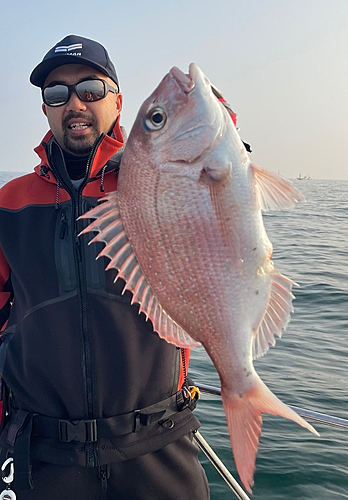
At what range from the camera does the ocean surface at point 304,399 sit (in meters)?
4.65

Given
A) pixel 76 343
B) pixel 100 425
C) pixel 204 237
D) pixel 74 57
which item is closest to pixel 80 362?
pixel 76 343

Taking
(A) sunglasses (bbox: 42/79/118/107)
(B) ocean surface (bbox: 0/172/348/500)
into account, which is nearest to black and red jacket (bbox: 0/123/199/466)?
(A) sunglasses (bbox: 42/79/118/107)

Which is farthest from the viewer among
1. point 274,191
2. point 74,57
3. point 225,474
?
point 225,474

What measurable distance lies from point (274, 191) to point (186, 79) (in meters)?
0.58

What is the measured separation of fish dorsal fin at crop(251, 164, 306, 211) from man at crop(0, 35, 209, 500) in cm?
111

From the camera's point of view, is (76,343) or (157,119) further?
(76,343)

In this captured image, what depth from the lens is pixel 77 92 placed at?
9.46ft

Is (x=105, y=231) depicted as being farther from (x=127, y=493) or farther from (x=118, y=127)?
(x=127, y=493)

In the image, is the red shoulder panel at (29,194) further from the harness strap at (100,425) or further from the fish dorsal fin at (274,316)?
the fish dorsal fin at (274,316)

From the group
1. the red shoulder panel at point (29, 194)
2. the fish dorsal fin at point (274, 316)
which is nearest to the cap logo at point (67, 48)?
the red shoulder panel at point (29, 194)

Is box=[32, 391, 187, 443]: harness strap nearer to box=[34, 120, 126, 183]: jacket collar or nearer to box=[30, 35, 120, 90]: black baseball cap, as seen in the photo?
box=[34, 120, 126, 183]: jacket collar

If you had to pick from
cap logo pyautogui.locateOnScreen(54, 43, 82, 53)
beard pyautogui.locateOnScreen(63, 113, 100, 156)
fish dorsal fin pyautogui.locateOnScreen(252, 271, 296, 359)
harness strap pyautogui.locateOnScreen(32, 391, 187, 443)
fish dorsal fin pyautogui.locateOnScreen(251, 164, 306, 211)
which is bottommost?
harness strap pyautogui.locateOnScreen(32, 391, 187, 443)

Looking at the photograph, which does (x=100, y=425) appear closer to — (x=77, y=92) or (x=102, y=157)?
(x=102, y=157)

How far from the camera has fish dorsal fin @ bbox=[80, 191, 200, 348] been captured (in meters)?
2.05
